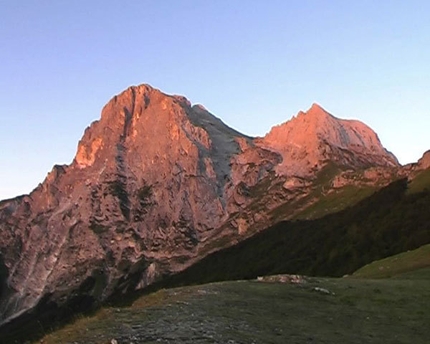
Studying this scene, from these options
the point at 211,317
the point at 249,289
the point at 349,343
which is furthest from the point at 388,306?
the point at 211,317

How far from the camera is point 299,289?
36.2 meters

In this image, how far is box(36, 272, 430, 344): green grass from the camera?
2181 centimetres

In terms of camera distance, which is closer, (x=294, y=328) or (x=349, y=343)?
(x=349, y=343)

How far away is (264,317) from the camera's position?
2641 centimetres

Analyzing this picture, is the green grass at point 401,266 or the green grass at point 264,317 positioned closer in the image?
the green grass at point 264,317

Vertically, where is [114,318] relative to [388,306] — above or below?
above

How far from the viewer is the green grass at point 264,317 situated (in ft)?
71.6

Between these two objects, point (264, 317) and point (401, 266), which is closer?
point (264, 317)

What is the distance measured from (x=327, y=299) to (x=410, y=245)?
160 metres

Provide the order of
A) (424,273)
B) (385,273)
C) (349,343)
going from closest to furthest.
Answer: (349,343)
(424,273)
(385,273)

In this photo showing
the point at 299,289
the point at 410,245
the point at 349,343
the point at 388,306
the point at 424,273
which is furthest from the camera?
the point at 410,245

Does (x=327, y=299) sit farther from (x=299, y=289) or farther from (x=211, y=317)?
(x=211, y=317)

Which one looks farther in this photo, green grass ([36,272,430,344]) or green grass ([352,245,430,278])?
green grass ([352,245,430,278])

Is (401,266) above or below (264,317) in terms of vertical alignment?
below
